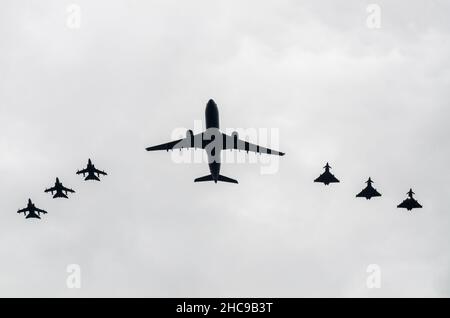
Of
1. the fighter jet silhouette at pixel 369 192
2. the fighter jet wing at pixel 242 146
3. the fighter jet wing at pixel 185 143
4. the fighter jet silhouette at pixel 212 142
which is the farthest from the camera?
the fighter jet silhouette at pixel 369 192

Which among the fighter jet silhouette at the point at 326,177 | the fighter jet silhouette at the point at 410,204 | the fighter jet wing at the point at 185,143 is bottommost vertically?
the fighter jet silhouette at the point at 410,204

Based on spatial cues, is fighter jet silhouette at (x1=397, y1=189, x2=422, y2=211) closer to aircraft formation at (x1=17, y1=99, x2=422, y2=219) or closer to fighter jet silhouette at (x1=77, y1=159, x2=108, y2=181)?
aircraft formation at (x1=17, y1=99, x2=422, y2=219)

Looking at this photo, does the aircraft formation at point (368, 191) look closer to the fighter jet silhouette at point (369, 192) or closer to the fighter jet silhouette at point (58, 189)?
the fighter jet silhouette at point (369, 192)

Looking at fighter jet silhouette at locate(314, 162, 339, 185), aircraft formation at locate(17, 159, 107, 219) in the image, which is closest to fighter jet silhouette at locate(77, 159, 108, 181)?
aircraft formation at locate(17, 159, 107, 219)

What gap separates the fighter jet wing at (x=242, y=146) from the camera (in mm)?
120312

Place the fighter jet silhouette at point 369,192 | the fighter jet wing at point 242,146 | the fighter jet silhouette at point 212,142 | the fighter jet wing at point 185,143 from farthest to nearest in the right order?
the fighter jet silhouette at point 369,192
the fighter jet wing at point 242,146
the fighter jet wing at point 185,143
the fighter jet silhouette at point 212,142

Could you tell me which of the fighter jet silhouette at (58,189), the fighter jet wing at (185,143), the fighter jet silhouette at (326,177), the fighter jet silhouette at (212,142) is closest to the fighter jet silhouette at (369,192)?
the fighter jet silhouette at (326,177)

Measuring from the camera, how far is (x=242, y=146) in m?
125

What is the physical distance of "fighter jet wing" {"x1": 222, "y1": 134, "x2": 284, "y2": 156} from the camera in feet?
395
